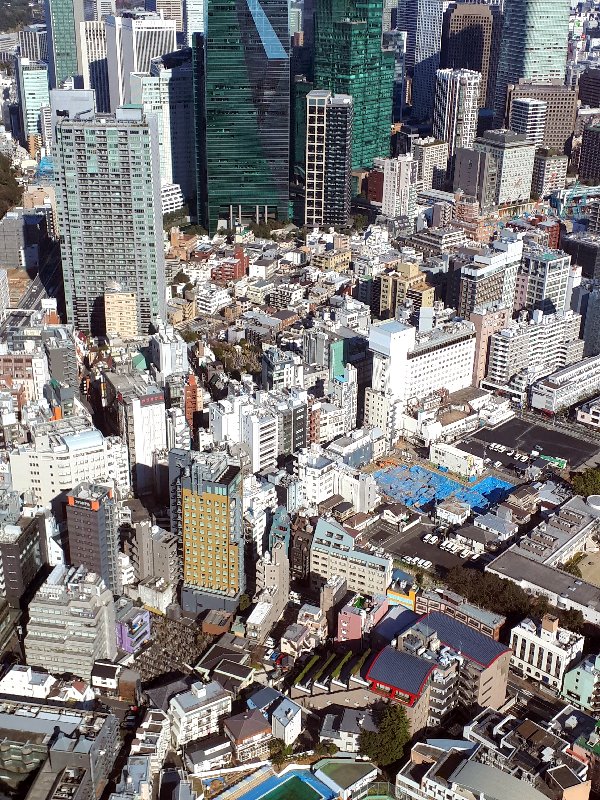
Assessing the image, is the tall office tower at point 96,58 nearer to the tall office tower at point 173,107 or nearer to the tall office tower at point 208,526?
the tall office tower at point 173,107

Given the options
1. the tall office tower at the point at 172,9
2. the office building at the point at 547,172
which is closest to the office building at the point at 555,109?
the office building at the point at 547,172

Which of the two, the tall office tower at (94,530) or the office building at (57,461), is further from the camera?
the office building at (57,461)

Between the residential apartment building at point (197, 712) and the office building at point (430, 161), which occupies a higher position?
the office building at point (430, 161)

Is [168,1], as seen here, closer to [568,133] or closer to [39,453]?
[568,133]

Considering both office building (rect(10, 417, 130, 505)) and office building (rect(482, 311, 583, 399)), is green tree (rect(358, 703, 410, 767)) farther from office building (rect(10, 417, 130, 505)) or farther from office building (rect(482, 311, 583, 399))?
office building (rect(482, 311, 583, 399))

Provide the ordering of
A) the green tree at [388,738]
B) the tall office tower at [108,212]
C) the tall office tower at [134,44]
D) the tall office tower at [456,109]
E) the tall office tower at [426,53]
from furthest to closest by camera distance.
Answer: the tall office tower at [426,53] < the tall office tower at [456,109] < the tall office tower at [134,44] < the tall office tower at [108,212] < the green tree at [388,738]

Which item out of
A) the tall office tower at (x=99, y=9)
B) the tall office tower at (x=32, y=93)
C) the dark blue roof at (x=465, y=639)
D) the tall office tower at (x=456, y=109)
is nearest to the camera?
the dark blue roof at (x=465, y=639)

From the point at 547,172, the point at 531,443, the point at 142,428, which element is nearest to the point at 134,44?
the point at 547,172
